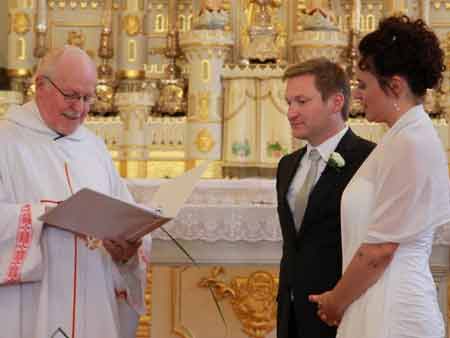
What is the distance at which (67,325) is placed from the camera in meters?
3.99

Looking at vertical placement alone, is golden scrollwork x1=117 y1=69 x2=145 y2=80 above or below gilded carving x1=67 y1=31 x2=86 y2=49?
below

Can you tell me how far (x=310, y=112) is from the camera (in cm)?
401

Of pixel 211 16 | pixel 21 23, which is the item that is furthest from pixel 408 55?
pixel 21 23

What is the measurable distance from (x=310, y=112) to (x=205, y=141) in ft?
A: 16.2

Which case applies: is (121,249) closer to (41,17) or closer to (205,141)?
(205,141)

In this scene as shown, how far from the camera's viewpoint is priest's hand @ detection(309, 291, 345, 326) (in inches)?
135

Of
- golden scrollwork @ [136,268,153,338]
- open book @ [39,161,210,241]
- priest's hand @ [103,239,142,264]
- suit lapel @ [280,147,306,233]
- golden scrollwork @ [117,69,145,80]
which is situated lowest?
golden scrollwork @ [136,268,153,338]

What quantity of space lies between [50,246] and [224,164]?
4.91m

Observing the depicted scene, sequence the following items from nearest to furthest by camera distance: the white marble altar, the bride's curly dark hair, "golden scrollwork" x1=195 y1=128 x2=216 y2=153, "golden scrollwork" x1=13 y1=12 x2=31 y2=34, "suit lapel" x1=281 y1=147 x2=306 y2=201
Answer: the bride's curly dark hair, "suit lapel" x1=281 y1=147 x2=306 y2=201, the white marble altar, "golden scrollwork" x1=195 y1=128 x2=216 y2=153, "golden scrollwork" x1=13 y1=12 x2=31 y2=34

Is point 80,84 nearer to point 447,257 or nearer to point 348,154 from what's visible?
point 348,154

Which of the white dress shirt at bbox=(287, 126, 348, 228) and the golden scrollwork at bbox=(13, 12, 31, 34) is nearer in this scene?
the white dress shirt at bbox=(287, 126, 348, 228)

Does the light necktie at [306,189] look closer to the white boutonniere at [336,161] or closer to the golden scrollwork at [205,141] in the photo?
the white boutonniere at [336,161]

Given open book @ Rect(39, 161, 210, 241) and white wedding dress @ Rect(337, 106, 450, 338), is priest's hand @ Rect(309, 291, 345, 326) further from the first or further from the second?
open book @ Rect(39, 161, 210, 241)

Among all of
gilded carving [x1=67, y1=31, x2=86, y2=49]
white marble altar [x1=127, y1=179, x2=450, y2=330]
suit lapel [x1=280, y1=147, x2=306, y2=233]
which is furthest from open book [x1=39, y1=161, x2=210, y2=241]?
gilded carving [x1=67, y1=31, x2=86, y2=49]
